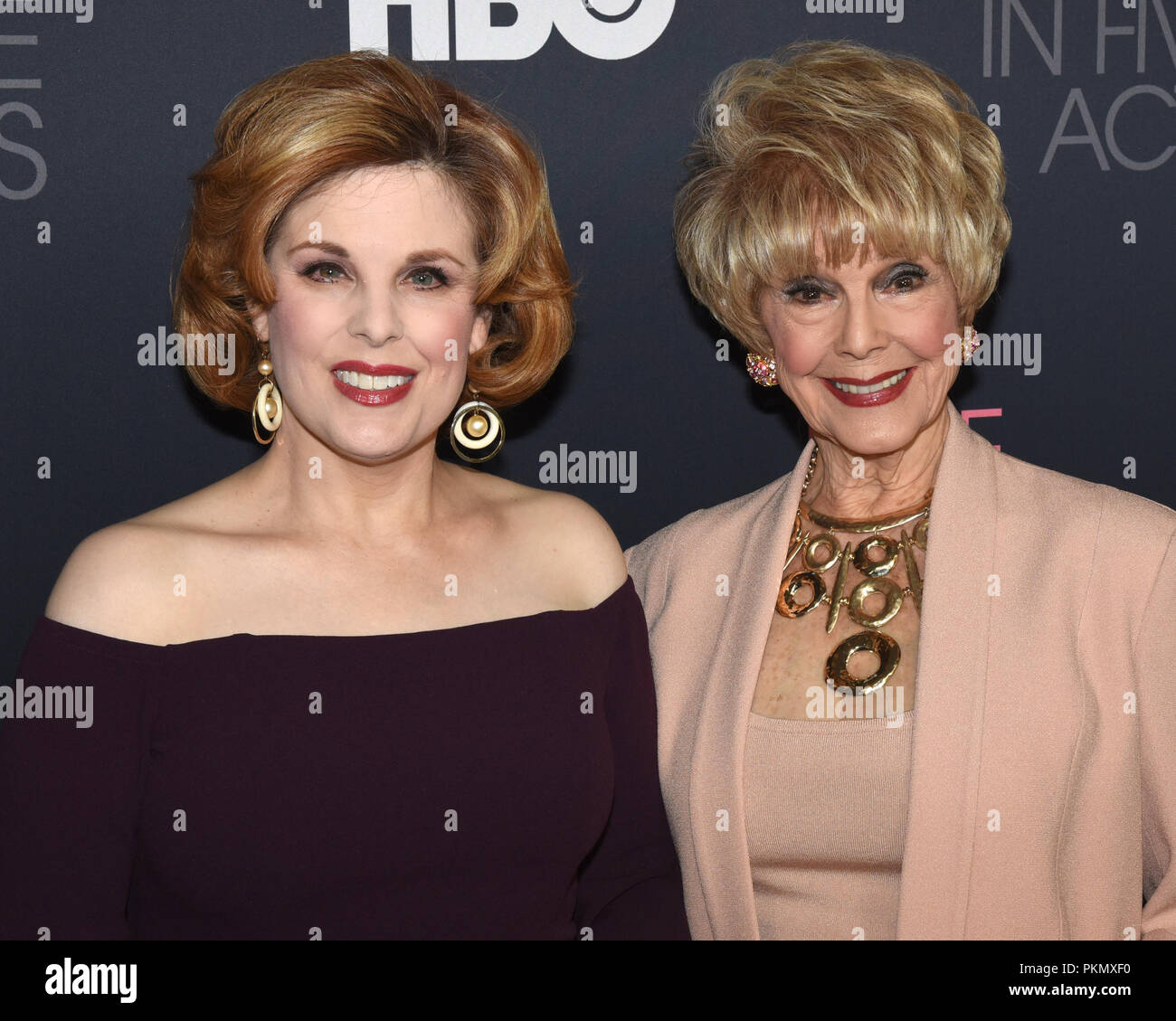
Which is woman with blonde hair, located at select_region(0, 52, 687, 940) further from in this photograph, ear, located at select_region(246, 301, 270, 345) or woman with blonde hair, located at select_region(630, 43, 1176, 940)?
woman with blonde hair, located at select_region(630, 43, 1176, 940)

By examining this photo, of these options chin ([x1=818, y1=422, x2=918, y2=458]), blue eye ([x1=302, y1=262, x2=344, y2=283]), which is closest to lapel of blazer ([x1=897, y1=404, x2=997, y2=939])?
chin ([x1=818, y1=422, x2=918, y2=458])

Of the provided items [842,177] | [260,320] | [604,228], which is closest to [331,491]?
[260,320]

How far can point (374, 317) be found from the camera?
6.55 feet

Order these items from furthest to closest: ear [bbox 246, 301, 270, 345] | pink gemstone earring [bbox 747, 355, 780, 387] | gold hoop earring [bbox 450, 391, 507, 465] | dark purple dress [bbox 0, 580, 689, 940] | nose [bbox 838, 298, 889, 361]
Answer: pink gemstone earring [bbox 747, 355, 780, 387] → gold hoop earring [bbox 450, 391, 507, 465] → nose [bbox 838, 298, 889, 361] → ear [bbox 246, 301, 270, 345] → dark purple dress [bbox 0, 580, 689, 940]

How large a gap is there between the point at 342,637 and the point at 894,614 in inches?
38.1

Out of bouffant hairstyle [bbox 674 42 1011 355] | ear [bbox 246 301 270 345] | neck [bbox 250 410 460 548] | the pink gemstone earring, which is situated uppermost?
bouffant hairstyle [bbox 674 42 1011 355]

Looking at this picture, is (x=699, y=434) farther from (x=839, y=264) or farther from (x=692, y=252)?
(x=839, y=264)

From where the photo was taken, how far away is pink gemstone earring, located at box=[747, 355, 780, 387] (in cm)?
249

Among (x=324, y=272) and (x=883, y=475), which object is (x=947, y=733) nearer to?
(x=883, y=475)

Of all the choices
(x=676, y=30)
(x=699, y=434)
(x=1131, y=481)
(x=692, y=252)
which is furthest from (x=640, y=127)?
(x=1131, y=481)

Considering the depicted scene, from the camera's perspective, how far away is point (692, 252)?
2.48 metres

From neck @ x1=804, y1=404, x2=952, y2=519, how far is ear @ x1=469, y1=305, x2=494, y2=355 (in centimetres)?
68

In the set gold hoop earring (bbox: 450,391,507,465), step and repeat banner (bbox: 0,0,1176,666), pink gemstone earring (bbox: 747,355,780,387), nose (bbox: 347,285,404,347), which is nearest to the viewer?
nose (bbox: 347,285,404,347)

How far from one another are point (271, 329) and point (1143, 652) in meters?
1.52
